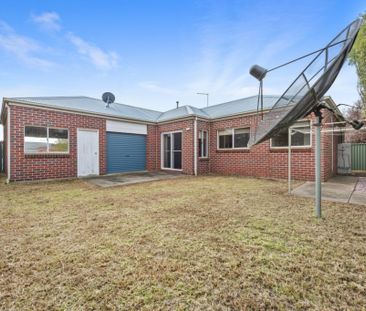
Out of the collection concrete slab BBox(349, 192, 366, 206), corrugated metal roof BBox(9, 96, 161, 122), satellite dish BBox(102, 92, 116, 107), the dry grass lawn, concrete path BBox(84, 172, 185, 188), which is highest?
satellite dish BBox(102, 92, 116, 107)

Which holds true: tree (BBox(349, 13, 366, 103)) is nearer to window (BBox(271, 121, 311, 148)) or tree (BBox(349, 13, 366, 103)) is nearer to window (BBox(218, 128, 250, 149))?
window (BBox(271, 121, 311, 148))

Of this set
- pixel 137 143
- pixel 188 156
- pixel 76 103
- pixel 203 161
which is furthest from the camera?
pixel 137 143

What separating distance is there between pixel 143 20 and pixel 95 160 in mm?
6540

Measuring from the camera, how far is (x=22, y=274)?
6.13 ft

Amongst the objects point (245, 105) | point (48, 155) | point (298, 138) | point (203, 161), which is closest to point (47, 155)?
point (48, 155)

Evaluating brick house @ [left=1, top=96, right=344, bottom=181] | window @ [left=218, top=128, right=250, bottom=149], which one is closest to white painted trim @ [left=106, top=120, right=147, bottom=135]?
brick house @ [left=1, top=96, right=344, bottom=181]

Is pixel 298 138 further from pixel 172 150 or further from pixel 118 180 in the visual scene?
pixel 118 180

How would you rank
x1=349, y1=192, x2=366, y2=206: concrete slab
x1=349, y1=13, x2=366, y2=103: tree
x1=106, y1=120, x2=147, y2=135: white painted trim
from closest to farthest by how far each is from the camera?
x1=349, y1=192, x2=366, y2=206: concrete slab < x1=349, y1=13, x2=366, y2=103: tree < x1=106, y1=120, x2=147, y2=135: white painted trim

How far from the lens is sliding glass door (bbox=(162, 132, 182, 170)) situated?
1053cm

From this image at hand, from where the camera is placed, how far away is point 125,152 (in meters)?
10.4

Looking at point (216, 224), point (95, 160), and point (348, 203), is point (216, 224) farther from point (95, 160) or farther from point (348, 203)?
point (95, 160)

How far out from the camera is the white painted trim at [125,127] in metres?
9.70

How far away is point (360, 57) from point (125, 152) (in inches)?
439

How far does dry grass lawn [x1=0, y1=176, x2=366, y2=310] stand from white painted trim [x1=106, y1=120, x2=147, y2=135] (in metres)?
6.22
